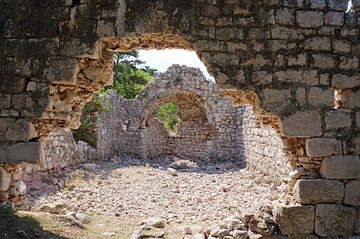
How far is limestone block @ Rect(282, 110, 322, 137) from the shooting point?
16.9ft

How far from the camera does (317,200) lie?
5090 millimetres

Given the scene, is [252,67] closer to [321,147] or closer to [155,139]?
[321,147]

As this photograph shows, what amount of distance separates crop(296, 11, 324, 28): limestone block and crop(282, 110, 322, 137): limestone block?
117cm

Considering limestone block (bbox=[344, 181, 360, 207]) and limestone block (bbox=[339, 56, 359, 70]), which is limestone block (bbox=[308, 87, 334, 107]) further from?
limestone block (bbox=[344, 181, 360, 207])

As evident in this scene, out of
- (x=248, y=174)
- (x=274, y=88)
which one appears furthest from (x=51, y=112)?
(x=248, y=174)

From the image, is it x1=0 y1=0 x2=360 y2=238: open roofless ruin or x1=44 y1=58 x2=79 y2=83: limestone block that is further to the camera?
x1=44 y1=58 x2=79 y2=83: limestone block

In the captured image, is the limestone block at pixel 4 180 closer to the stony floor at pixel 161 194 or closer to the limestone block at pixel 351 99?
the stony floor at pixel 161 194

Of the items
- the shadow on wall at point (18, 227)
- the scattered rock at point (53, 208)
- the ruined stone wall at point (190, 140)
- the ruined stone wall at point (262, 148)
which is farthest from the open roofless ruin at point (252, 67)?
the ruined stone wall at point (190, 140)

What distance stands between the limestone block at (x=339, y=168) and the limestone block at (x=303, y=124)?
395 millimetres

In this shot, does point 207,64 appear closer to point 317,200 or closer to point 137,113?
point 317,200

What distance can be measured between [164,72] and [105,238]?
1289 cm

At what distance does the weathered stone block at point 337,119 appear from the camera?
5176mm

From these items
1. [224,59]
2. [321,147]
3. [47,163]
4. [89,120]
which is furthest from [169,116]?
[321,147]

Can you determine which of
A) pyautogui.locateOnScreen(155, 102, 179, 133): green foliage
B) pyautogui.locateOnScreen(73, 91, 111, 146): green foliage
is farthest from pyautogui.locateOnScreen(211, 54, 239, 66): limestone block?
pyautogui.locateOnScreen(155, 102, 179, 133): green foliage
